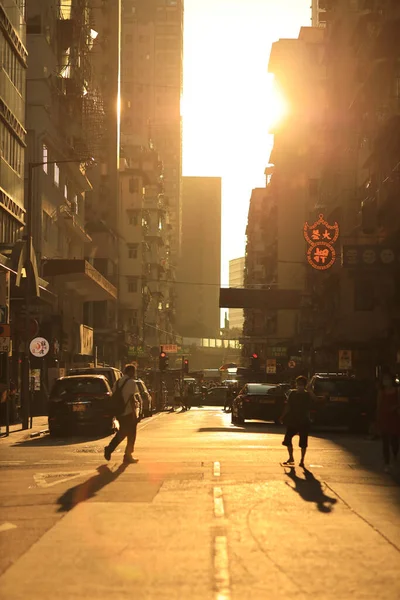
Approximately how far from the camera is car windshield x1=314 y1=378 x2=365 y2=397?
34219 mm

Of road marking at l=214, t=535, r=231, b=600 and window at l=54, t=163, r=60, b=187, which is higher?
window at l=54, t=163, r=60, b=187

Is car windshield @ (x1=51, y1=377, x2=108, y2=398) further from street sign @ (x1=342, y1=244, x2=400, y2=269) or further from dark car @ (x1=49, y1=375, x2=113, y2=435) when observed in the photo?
street sign @ (x1=342, y1=244, x2=400, y2=269)

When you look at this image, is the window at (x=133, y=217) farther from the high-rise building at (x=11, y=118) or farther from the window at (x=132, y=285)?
the high-rise building at (x=11, y=118)

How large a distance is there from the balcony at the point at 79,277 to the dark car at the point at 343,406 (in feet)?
80.5

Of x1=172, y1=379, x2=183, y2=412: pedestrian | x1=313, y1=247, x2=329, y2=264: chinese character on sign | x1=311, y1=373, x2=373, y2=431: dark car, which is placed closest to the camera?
x1=311, y1=373, x2=373, y2=431: dark car

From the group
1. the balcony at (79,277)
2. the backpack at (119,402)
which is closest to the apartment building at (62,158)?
the balcony at (79,277)

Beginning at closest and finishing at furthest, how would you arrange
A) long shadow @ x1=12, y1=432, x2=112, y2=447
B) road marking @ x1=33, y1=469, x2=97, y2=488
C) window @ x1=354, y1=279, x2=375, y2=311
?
road marking @ x1=33, y1=469, x2=97, y2=488 < long shadow @ x1=12, y1=432, x2=112, y2=447 < window @ x1=354, y1=279, x2=375, y2=311

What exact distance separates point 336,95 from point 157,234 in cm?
7135

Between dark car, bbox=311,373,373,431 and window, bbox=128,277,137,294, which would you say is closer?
dark car, bbox=311,373,373,431

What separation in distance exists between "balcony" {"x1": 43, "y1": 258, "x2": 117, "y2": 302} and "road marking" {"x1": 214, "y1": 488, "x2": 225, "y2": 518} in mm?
41656

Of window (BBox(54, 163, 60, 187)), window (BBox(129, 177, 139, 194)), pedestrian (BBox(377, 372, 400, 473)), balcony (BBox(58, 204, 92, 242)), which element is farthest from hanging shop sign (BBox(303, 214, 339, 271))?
window (BBox(129, 177, 139, 194))

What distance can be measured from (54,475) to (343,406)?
17820 millimetres

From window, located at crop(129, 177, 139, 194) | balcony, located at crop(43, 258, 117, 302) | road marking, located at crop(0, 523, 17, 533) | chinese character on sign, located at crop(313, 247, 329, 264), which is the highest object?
window, located at crop(129, 177, 139, 194)

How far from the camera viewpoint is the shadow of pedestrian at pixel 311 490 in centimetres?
1362
